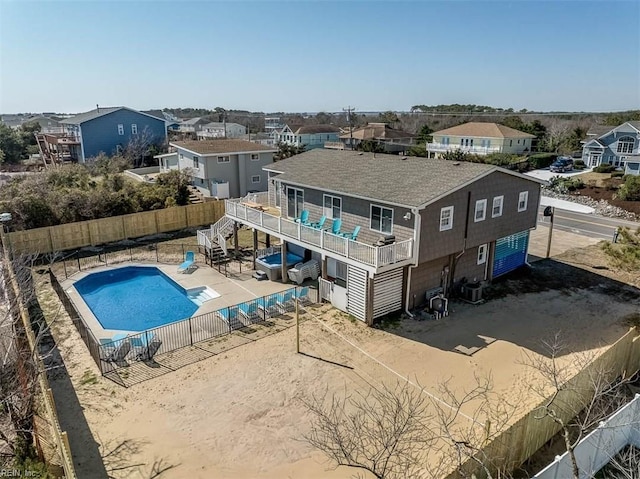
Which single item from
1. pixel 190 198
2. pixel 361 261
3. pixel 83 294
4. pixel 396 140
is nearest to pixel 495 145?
pixel 396 140

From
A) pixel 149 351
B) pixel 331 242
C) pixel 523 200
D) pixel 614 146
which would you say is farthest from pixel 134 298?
pixel 614 146

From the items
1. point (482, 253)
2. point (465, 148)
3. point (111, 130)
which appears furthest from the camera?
point (465, 148)

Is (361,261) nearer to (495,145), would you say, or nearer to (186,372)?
(186,372)

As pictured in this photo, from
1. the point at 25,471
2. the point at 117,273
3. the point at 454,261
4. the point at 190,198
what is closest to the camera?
the point at 25,471

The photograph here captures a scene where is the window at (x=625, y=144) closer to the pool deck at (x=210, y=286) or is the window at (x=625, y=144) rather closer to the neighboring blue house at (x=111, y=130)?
the pool deck at (x=210, y=286)

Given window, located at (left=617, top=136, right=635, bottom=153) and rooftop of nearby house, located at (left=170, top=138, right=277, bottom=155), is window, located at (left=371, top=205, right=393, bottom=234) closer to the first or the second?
rooftop of nearby house, located at (left=170, top=138, right=277, bottom=155)

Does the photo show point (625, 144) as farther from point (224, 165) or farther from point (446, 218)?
point (446, 218)
